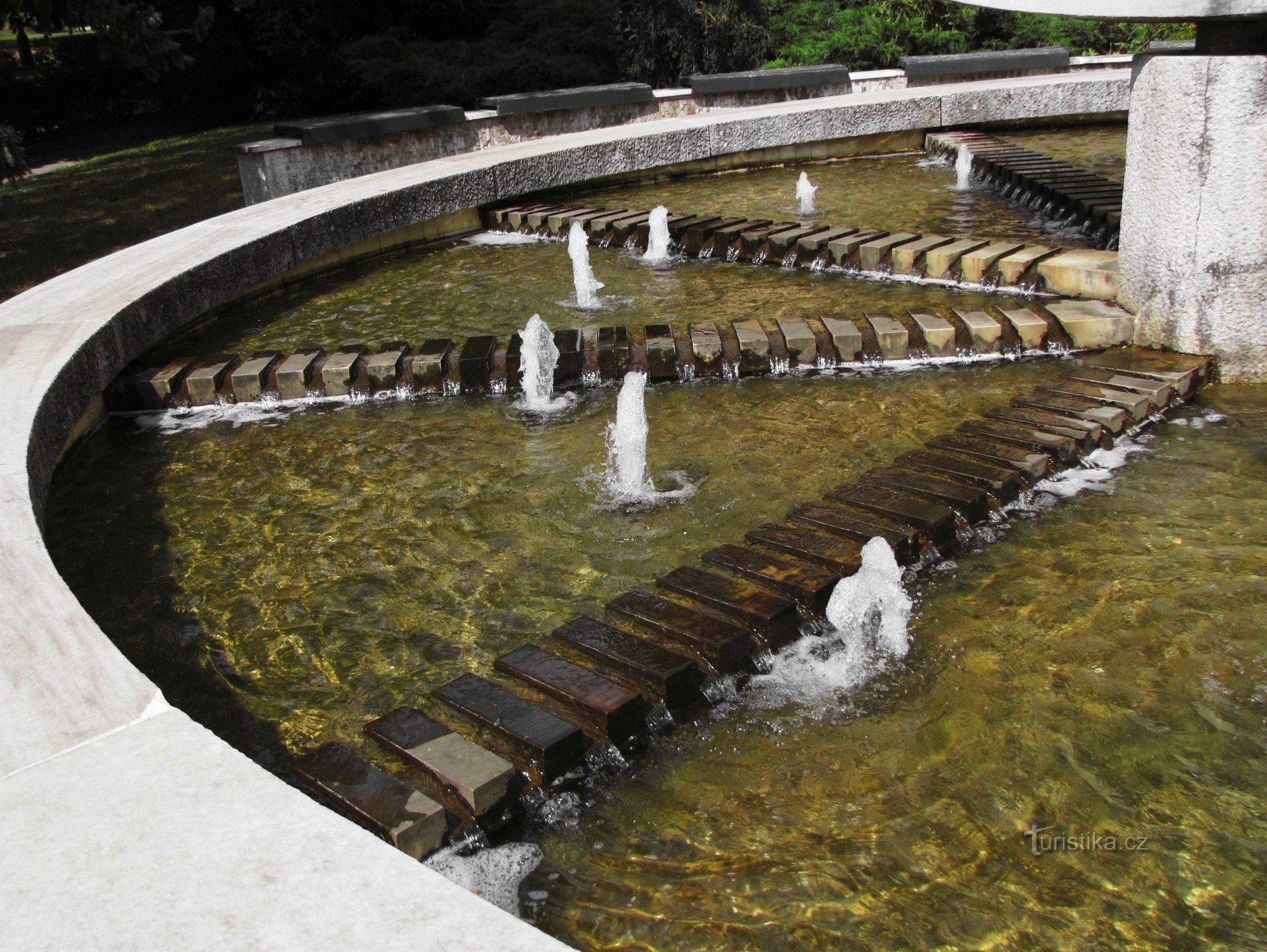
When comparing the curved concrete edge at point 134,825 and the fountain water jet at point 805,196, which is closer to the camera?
the curved concrete edge at point 134,825

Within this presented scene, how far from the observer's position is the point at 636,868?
2.13 metres

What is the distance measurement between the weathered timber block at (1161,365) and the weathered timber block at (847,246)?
1973mm

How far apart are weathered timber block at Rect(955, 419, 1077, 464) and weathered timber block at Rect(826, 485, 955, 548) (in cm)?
60

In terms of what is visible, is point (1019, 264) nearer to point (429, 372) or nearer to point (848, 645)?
point (429, 372)

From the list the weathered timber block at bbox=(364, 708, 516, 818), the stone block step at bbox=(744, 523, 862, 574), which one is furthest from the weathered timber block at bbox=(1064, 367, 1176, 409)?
the weathered timber block at bbox=(364, 708, 516, 818)

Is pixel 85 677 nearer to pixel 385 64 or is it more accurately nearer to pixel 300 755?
pixel 300 755

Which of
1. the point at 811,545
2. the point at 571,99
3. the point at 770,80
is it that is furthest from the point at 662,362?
the point at 770,80

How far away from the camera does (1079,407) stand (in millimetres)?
4113

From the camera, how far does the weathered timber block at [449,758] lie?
86.9 inches

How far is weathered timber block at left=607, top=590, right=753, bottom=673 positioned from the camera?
270 centimetres

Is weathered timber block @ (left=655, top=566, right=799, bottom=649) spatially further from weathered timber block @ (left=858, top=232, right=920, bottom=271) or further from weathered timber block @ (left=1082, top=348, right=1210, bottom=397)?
weathered timber block @ (left=858, top=232, right=920, bottom=271)

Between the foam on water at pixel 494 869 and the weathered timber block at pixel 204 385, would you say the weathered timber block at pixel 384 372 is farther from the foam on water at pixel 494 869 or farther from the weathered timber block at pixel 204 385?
the foam on water at pixel 494 869
